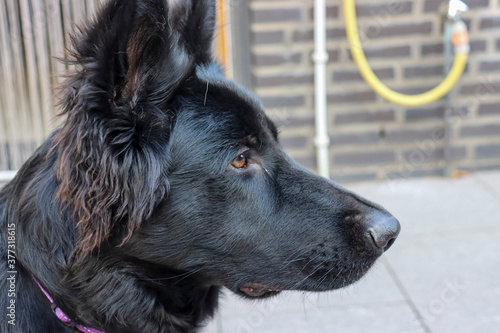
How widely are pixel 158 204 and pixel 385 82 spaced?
134 inches

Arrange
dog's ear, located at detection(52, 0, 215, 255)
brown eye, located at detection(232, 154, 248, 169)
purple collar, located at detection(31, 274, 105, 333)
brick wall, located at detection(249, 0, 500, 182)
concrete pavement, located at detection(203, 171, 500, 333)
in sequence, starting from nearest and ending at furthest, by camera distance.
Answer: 1. dog's ear, located at detection(52, 0, 215, 255)
2. purple collar, located at detection(31, 274, 105, 333)
3. brown eye, located at detection(232, 154, 248, 169)
4. concrete pavement, located at detection(203, 171, 500, 333)
5. brick wall, located at detection(249, 0, 500, 182)

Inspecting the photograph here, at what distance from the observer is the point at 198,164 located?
1854 mm

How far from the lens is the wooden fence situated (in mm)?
4250

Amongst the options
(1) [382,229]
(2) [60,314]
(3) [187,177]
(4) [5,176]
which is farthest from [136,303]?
(4) [5,176]

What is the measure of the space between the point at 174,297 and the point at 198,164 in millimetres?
517

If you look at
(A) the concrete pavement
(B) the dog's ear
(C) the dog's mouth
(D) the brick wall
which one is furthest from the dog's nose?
(D) the brick wall

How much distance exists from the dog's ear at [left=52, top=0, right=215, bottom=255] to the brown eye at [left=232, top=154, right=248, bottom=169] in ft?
0.86

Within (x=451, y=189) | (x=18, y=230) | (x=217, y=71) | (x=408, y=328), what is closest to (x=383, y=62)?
(x=451, y=189)

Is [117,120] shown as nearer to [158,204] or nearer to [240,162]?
[158,204]

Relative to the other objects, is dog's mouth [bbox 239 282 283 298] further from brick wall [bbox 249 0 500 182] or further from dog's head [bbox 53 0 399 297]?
brick wall [bbox 249 0 500 182]

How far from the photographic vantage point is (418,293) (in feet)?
10.8

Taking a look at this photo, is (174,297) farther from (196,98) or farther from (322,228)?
(196,98)

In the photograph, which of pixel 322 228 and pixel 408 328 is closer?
pixel 322 228

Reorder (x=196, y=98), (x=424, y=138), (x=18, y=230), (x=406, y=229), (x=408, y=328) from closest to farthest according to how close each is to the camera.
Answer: (x=18, y=230)
(x=196, y=98)
(x=408, y=328)
(x=406, y=229)
(x=424, y=138)
